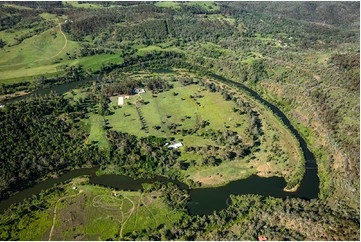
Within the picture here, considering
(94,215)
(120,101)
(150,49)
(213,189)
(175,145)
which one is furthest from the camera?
(150,49)

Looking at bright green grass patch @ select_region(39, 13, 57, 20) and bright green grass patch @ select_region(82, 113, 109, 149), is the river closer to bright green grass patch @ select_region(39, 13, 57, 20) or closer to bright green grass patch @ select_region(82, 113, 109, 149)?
bright green grass patch @ select_region(82, 113, 109, 149)

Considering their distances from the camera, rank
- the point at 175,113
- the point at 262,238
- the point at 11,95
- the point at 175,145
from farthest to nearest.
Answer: the point at 11,95 < the point at 175,113 < the point at 175,145 < the point at 262,238

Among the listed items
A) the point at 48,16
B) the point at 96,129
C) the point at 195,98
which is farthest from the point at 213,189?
the point at 48,16

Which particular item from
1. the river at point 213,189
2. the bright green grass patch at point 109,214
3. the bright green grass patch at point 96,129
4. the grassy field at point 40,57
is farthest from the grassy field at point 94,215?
the grassy field at point 40,57

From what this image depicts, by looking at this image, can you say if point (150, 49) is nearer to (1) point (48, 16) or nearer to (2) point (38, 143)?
(1) point (48, 16)

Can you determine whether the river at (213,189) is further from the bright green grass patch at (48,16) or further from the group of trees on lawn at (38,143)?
the bright green grass patch at (48,16)

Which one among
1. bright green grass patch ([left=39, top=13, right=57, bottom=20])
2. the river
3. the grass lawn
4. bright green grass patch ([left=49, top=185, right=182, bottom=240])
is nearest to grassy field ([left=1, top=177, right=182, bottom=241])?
bright green grass patch ([left=49, top=185, right=182, bottom=240])

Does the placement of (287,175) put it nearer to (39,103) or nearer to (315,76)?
(315,76)

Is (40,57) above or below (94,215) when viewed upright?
above
